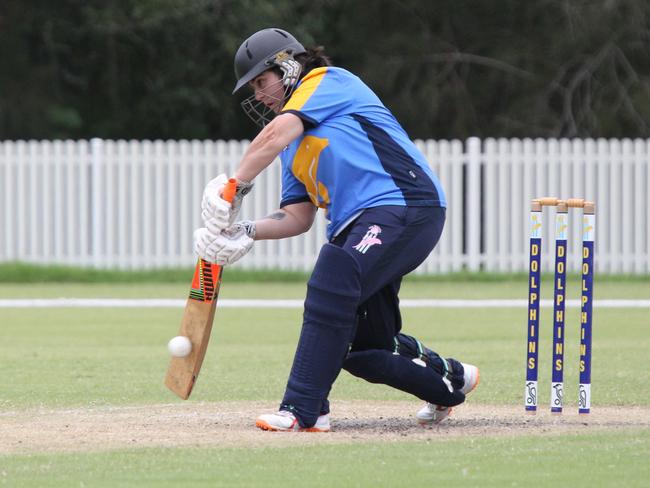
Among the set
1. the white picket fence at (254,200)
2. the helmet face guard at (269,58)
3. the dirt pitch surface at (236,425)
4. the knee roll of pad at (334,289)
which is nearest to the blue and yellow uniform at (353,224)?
the knee roll of pad at (334,289)

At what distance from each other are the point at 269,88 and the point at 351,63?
2033cm

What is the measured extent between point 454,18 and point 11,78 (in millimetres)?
7861

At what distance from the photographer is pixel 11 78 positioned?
2669 centimetres

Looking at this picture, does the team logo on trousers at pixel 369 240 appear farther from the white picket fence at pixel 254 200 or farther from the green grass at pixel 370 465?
the white picket fence at pixel 254 200

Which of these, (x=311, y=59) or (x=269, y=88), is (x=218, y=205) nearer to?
(x=269, y=88)

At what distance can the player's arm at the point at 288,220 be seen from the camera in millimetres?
7137

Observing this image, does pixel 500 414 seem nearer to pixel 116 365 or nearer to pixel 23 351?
pixel 116 365

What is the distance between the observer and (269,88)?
22.6ft

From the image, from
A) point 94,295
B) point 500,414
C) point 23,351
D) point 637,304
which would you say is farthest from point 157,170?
point 500,414

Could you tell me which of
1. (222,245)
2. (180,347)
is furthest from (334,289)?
(180,347)

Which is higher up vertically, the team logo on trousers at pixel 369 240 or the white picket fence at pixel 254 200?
the team logo on trousers at pixel 369 240

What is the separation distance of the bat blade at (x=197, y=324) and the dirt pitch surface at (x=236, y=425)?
195 mm

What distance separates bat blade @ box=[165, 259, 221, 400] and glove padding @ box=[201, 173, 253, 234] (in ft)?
1.46

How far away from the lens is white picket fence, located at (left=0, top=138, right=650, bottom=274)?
1967cm
